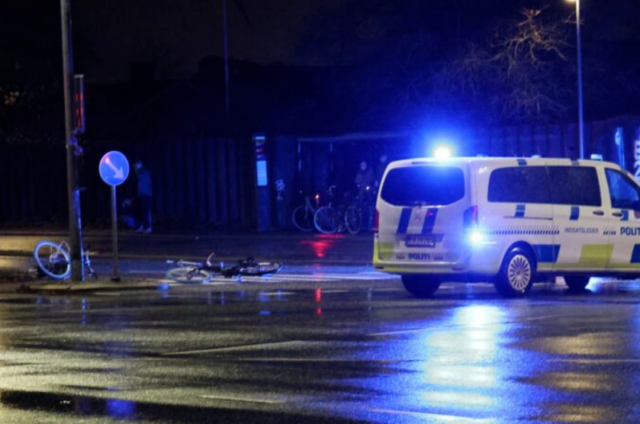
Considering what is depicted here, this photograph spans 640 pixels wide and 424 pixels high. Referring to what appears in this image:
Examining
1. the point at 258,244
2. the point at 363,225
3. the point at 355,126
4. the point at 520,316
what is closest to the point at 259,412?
the point at 520,316

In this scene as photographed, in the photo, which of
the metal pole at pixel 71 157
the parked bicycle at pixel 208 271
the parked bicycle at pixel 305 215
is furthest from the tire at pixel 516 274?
the parked bicycle at pixel 305 215

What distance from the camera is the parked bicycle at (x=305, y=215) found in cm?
3516

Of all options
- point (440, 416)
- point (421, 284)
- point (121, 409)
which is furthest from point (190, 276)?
point (440, 416)

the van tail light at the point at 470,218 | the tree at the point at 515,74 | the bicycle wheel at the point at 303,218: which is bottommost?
the bicycle wheel at the point at 303,218

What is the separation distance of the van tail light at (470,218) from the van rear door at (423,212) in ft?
0.16

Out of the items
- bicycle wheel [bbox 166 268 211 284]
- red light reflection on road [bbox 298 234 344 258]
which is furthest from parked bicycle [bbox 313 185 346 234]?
bicycle wheel [bbox 166 268 211 284]

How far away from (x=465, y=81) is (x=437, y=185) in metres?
22.0

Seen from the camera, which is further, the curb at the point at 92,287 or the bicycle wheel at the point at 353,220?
the bicycle wheel at the point at 353,220

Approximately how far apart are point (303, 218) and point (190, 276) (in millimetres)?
13655

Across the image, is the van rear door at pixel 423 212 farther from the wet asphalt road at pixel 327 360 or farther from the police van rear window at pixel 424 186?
the wet asphalt road at pixel 327 360

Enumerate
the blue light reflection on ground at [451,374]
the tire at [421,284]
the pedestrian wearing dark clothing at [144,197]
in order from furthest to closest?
1. the pedestrian wearing dark clothing at [144,197]
2. the tire at [421,284]
3. the blue light reflection on ground at [451,374]

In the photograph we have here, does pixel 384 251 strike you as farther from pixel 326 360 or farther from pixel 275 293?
pixel 326 360

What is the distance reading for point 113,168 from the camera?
21734 mm

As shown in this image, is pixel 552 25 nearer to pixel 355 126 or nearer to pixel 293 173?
pixel 355 126
